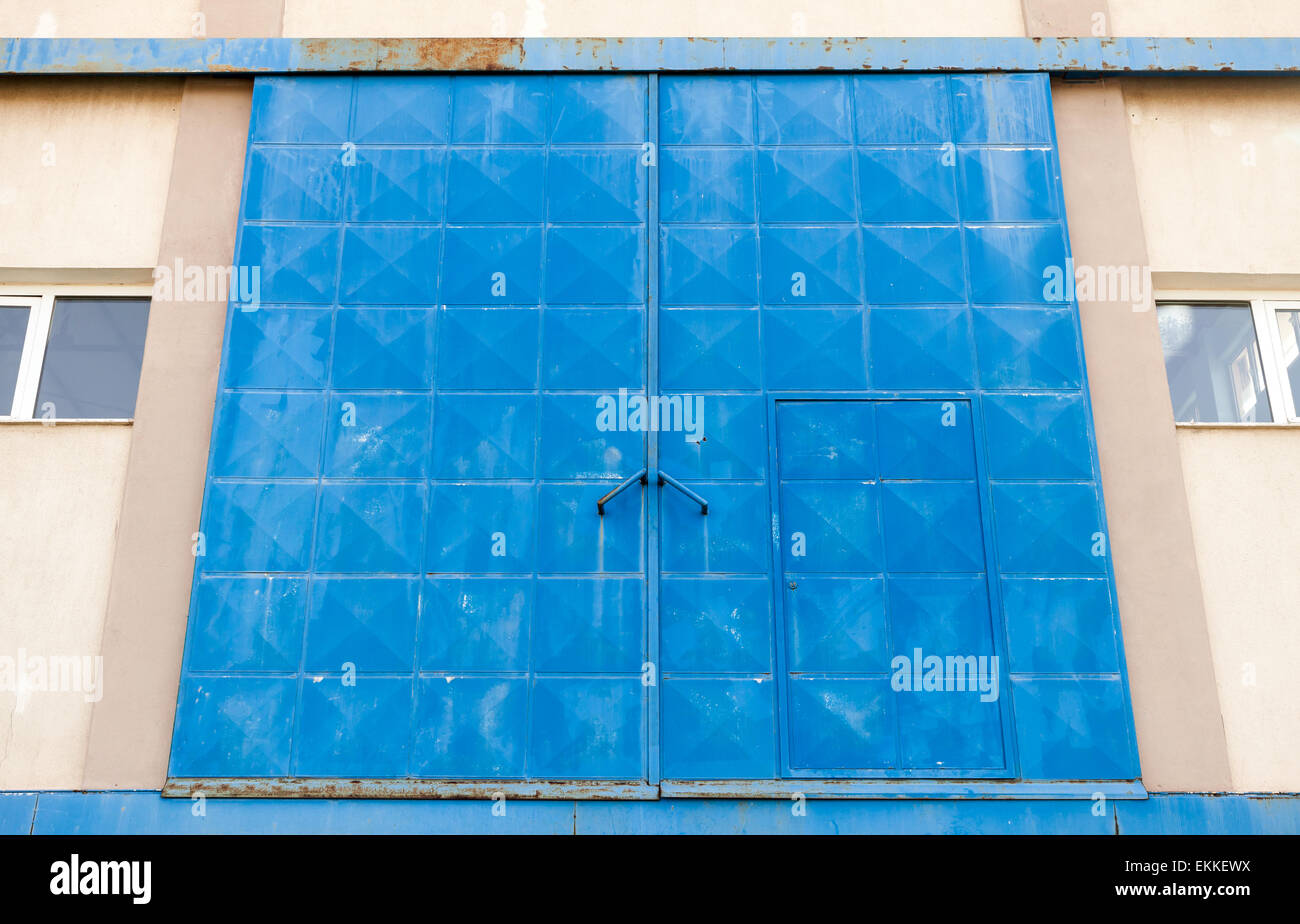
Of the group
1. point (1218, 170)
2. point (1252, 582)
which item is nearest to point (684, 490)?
point (1252, 582)

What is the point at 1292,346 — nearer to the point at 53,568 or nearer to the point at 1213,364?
the point at 1213,364

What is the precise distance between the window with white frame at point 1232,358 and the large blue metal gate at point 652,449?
1.00 metres

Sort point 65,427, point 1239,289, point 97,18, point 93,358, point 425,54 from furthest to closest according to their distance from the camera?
point 97,18, point 425,54, point 1239,289, point 93,358, point 65,427

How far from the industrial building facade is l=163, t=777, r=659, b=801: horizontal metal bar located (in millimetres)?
23

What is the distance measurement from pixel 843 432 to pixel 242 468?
12.7 feet

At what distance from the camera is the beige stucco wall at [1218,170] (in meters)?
6.93

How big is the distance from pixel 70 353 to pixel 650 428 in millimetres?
4125

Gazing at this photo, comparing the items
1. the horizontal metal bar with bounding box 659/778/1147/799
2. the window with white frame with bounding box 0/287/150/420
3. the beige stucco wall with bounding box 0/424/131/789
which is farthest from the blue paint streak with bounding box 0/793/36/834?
the horizontal metal bar with bounding box 659/778/1147/799

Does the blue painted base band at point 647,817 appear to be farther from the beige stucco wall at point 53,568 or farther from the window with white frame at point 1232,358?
the window with white frame at point 1232,358

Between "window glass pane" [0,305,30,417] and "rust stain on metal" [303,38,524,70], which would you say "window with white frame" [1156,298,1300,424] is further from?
"window glass pane" [0,305,30,417]

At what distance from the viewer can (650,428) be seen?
252 inches

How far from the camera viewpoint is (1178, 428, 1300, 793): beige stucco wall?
599cm
